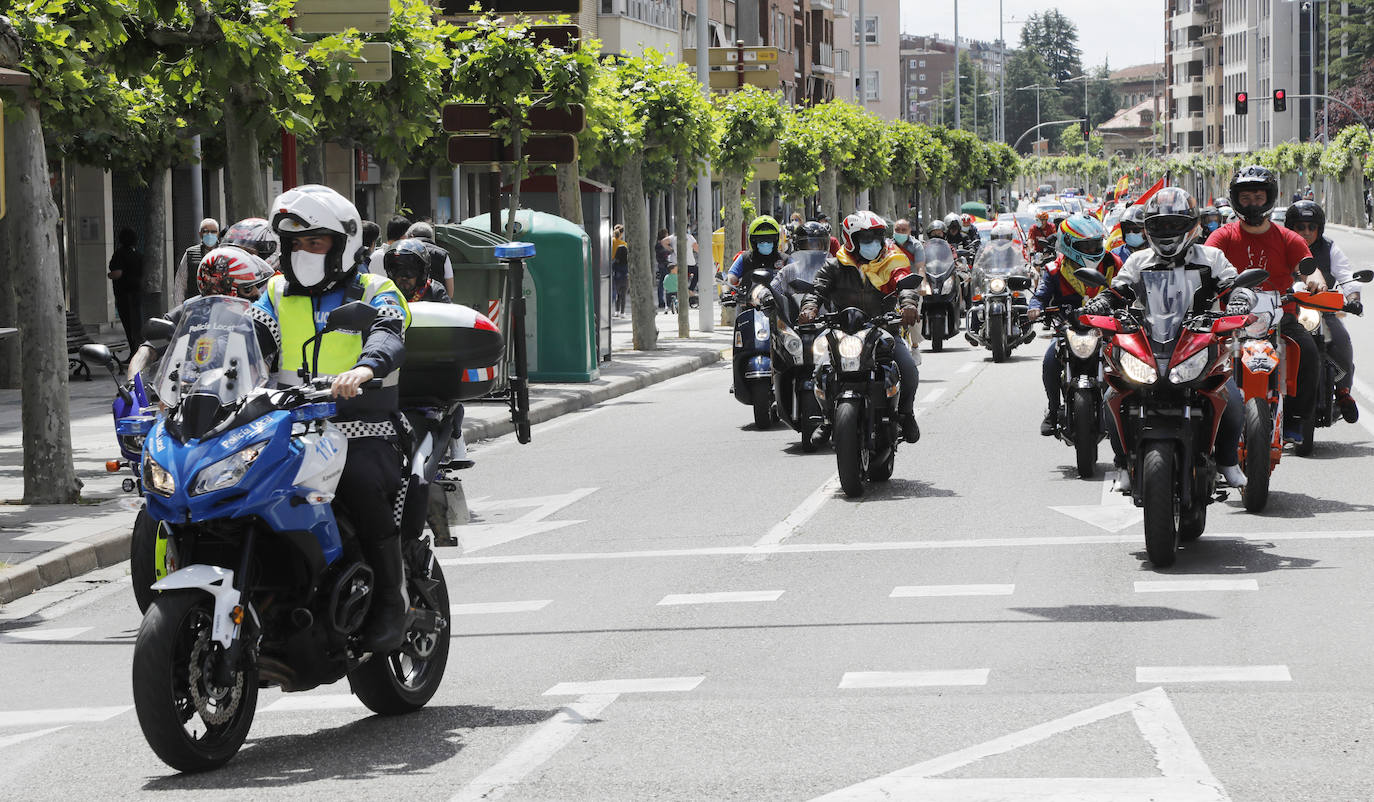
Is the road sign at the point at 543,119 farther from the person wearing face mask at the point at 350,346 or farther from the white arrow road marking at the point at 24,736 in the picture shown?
the person wearing face mask at the point at 350,346

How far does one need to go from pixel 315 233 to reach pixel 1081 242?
8454 millimetres

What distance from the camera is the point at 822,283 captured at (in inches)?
567

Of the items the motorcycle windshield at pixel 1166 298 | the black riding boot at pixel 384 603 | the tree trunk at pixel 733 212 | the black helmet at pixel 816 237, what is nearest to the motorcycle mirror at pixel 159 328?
the black riding boot at pixel 384 603

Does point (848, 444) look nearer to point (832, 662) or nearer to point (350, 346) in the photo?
point (832, 662)

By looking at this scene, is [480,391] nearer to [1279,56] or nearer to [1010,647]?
[1010,647]

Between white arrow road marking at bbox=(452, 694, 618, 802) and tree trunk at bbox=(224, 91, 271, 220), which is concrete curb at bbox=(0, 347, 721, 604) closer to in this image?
tree trunk at bbox=(224, 91, 271, 220)

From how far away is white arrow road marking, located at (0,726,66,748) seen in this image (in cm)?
725

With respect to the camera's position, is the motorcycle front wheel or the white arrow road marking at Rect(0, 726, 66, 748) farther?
the white arrow road marking at Rect(0, 726, 66, 748)

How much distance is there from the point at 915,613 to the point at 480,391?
7.71 ft

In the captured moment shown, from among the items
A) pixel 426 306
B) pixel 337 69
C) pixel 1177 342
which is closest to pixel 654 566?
pixel 1177 342

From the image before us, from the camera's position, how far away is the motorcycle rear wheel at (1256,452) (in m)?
11.8

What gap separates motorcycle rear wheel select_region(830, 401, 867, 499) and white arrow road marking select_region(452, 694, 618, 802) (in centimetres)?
585

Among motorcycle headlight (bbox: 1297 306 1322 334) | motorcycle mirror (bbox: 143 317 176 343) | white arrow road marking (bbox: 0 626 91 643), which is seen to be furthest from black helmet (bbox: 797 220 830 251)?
motorcycle mirror (bbox: 143 317 176 343)

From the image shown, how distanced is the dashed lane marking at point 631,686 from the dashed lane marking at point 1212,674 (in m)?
1.57
